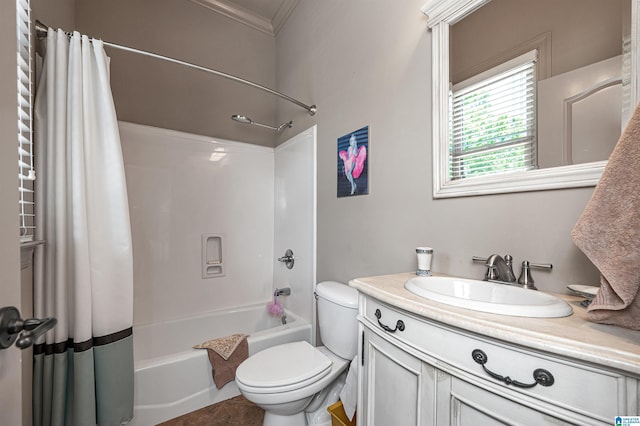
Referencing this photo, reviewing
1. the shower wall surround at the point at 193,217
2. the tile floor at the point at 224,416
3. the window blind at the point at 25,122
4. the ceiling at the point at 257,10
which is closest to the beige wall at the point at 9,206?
the window blind at the point at 25,122

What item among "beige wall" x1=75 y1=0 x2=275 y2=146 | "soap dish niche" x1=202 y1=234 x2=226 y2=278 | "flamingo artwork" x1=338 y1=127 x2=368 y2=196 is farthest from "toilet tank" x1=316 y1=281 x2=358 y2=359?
"beige wall" x1=75 y1=0 x2=275 y2=146

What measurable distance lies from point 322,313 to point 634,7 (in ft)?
5.23

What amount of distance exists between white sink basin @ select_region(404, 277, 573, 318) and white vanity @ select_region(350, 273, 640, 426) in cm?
2

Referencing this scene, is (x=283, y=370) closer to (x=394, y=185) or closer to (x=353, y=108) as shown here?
(x=394, y=185)

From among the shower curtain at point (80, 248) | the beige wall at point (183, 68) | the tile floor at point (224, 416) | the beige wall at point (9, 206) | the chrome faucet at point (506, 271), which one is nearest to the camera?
the beige wall at point (9, 206)

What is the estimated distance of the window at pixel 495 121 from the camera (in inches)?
35.8

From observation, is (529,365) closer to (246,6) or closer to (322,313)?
(322,313)

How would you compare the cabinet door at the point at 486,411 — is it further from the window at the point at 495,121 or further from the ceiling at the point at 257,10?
the ceiling at the point at 257,10

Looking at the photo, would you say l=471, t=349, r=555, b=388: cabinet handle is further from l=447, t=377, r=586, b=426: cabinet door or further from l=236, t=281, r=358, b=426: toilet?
l=236, t=281, r=358, b=426: toilet

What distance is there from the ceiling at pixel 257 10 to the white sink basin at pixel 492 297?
2501mm

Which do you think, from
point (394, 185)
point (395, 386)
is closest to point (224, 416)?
point (395, 386)

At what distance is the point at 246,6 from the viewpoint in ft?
7.72

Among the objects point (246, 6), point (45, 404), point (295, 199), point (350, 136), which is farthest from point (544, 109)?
point (246, 6)

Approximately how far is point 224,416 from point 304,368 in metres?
0.75
